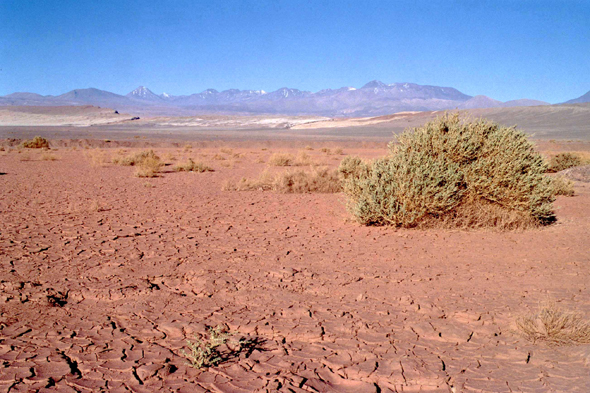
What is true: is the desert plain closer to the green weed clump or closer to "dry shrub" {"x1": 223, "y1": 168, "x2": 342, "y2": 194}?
the green weed clump

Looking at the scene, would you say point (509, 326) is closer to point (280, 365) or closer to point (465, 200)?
point (280, 365)

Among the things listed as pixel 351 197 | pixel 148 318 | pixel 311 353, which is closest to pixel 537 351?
pixel 311 353

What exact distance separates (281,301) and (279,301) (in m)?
0.02

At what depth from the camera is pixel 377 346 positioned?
3.83 m

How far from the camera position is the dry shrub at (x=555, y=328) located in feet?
12.6

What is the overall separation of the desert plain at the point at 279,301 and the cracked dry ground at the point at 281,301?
2 cm

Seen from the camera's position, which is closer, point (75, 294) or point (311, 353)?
point (311, 353)

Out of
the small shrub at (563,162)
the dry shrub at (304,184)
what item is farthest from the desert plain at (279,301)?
the small shrub at (563,162)

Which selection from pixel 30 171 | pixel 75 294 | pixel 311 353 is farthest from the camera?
pixel 30 171

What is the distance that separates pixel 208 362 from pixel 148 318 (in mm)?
1173

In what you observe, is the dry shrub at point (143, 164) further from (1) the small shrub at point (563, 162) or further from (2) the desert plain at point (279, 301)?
(1) the small shrub at point (563, 162)

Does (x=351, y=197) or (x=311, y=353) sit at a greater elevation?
(x=351, y=197)

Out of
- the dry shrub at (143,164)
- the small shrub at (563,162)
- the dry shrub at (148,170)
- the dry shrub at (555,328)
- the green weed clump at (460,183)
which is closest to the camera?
the dry shrub at (555,328)

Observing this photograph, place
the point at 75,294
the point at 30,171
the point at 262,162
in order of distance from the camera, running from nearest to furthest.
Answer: the point at 75,294
the point at 30,171
the point at 262,162
